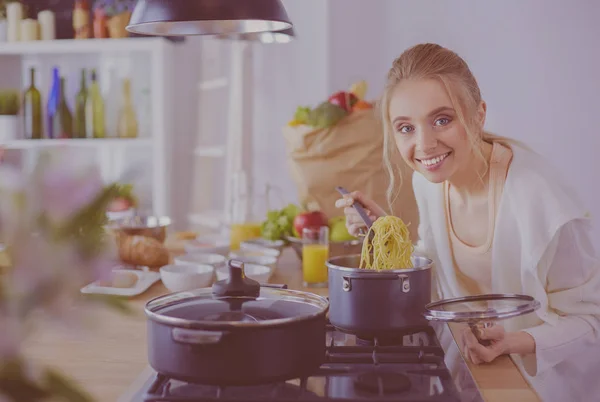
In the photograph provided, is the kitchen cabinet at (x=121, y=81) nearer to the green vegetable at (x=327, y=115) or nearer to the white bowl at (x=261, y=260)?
the green vegetable at (x=327, y=115)

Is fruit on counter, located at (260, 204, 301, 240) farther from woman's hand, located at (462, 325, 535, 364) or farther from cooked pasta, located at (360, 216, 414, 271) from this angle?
woman's hand, located at (462, 325, 535, 364)

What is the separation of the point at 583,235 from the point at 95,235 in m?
1.30

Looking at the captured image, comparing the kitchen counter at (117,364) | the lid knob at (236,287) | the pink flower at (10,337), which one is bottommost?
the kitchen counter at (117,364)

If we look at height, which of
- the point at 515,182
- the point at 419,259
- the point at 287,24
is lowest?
the point at 419,259

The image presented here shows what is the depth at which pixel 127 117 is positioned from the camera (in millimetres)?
4262

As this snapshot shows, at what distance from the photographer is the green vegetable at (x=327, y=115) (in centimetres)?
259

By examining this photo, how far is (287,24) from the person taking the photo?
1627 millimetres

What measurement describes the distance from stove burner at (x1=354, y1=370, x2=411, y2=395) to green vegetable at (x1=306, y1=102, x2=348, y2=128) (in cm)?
171

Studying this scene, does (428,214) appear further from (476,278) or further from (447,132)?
(447,132)

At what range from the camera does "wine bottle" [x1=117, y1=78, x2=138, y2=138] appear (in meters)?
4.25

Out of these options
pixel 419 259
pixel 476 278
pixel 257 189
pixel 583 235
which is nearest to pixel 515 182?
pixel 583 235

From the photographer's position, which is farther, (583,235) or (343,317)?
(583,235)

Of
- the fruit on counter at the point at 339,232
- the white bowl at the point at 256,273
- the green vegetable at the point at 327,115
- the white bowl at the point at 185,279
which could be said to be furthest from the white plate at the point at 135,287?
the green vegetable at the point at 327,115

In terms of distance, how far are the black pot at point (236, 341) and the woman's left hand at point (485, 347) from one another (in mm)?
334
